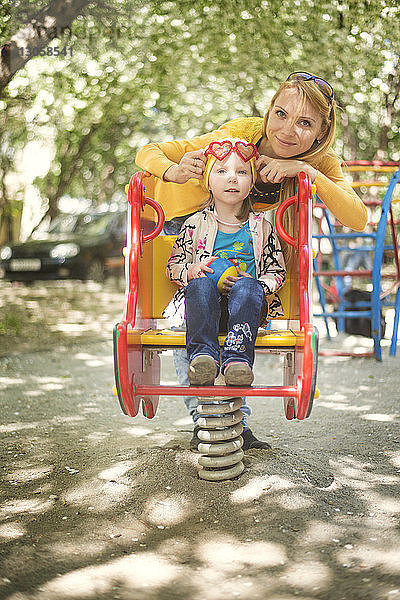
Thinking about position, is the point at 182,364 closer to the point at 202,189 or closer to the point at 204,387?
the point at 204,387

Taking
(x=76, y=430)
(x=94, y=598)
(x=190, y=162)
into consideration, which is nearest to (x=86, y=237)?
(x=76, y=430)

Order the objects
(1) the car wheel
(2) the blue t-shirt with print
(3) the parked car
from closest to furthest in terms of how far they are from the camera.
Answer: (2) the blue t-shirt with print < (3) the parked car < (1) the car wheel

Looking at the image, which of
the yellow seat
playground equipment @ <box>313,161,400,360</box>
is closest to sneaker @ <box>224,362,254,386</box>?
the yellow seat

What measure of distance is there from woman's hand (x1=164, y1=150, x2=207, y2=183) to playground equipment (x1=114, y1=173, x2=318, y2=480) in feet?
0.52

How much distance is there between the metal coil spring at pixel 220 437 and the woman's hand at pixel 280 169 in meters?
0.97

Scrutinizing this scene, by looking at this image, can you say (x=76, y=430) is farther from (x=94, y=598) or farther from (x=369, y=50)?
(x=369, y=50)

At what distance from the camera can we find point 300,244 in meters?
2.99

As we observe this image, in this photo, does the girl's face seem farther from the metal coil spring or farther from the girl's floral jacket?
the metal coil spring

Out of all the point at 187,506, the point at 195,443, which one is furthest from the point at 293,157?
the point at 187,506

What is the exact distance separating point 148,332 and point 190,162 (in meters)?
0.76

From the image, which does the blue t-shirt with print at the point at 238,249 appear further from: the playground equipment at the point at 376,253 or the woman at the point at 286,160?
the playground equipment at the point at 376,253

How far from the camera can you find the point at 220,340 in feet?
9.44

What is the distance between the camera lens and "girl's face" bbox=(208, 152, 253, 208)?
3084mm

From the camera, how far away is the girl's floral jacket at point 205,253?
312 cm
